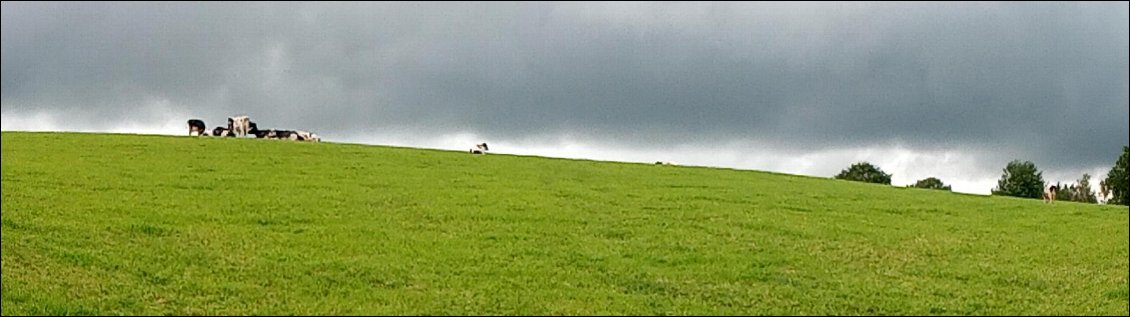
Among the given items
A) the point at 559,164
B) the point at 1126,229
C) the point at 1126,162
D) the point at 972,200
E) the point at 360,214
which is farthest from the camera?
the point at 1126,162

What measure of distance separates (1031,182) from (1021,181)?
2.25ft

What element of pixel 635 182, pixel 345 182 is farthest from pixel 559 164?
pixel 345 182

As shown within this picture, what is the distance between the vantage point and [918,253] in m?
19.5

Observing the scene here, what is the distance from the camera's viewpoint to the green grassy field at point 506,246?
14688 millimetres

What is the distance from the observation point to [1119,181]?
70.7 meters

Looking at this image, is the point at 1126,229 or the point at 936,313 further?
the point at 1126,229

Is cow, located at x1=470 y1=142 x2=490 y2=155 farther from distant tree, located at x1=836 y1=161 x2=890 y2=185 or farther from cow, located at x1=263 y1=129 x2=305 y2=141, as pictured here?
distant tree, located at x1=836 y1=161 x2=890 y2=185

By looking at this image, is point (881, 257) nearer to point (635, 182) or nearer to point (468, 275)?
point (468, 275)

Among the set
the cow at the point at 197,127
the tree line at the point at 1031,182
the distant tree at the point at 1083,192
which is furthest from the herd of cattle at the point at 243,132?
the distant tree at the point at 1083,192

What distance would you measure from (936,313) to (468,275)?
21.4 ft

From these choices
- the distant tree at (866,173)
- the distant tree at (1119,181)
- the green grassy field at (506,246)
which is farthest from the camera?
the distant tree at (866,173)

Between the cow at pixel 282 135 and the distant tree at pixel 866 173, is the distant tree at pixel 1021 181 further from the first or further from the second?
the cow at pixel 282 135

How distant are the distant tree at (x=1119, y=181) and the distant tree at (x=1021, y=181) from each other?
228 inches

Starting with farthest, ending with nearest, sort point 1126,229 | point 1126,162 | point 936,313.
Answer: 1. point 1126,162
2. point 1126,229
3. point 936,313
